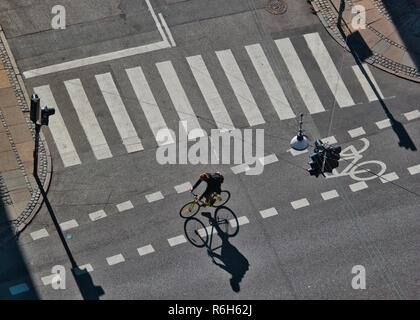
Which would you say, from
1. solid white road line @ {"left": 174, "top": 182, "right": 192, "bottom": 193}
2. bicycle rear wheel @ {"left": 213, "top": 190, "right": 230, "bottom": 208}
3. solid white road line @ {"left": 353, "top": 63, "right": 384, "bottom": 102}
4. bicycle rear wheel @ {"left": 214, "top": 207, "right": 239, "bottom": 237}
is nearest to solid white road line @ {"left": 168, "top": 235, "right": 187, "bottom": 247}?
bicycle rear wheel @ {"left": 214, "top": 207, "right": 239, "bottom": 237}

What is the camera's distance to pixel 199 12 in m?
30.0

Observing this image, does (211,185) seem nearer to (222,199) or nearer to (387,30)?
(222,199)

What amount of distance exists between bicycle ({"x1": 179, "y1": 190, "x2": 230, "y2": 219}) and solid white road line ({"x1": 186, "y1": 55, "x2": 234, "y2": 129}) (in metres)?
3.22

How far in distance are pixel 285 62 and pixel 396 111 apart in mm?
5189

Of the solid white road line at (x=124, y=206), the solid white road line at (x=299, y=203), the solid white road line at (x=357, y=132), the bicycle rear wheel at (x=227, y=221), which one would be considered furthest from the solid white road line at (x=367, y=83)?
the solid white road line at (x=124, y=206)

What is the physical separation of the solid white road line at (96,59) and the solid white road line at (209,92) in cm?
160

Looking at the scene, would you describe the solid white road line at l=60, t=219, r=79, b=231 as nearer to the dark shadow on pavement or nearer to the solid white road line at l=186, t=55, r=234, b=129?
the solid white road line at l=186, t=55, r=234, b=129

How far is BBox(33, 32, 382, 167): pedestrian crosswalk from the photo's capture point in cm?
2675

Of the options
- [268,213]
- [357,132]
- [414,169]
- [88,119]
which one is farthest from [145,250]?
[414,169]

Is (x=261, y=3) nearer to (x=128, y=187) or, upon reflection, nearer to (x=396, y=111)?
(x=396, y=111)

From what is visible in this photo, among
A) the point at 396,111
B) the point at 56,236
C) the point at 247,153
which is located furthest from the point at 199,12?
the point at 56,236

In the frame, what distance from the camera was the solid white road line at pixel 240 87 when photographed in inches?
1070

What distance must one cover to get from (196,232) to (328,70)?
9487 millimetres

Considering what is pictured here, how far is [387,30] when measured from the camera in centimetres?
2950
